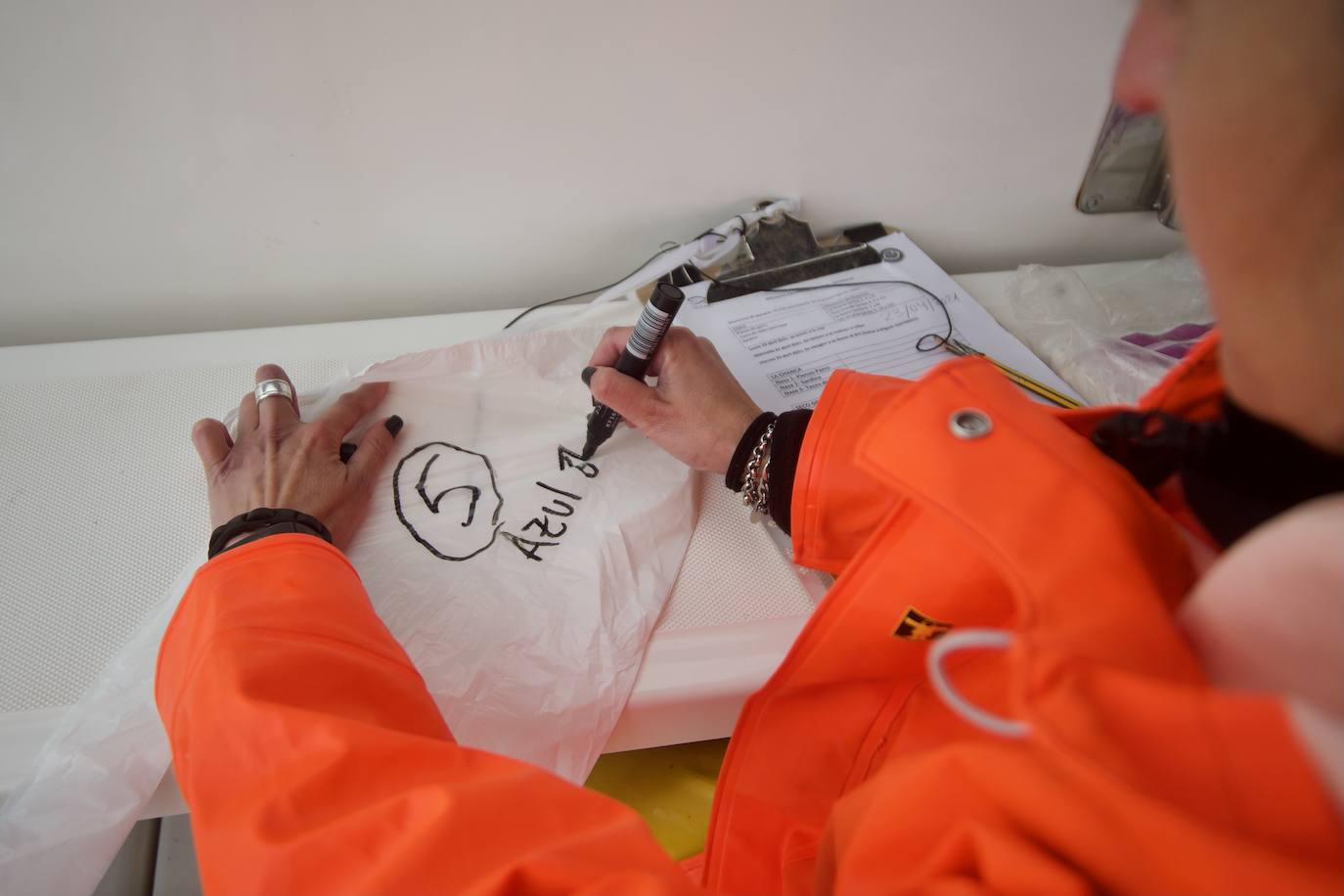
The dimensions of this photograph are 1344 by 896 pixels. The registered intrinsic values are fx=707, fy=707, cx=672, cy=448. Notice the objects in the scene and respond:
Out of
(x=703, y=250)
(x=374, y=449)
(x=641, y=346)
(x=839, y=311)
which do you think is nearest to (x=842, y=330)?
(x=839, y=311)

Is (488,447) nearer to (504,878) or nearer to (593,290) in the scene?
Answer: (593,290)

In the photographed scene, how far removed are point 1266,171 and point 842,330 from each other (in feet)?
2.01

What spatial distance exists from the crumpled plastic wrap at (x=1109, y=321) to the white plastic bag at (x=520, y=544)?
499 mm

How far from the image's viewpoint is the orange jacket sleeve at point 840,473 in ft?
1.89

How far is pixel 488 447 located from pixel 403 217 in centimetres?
31

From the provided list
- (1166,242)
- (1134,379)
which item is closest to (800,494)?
(1134,379)

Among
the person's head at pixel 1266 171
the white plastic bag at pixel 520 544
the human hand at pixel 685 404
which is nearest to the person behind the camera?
the person's head at pixel 1266 171

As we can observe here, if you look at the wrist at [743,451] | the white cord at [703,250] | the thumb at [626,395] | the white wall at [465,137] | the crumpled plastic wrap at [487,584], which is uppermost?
the white wall at [465,137]

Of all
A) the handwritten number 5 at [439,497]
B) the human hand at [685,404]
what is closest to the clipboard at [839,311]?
the human hand at [685,404]

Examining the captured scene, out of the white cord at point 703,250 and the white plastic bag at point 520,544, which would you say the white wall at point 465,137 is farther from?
the white plastic bag at point 520,544

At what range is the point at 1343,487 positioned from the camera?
29 cm

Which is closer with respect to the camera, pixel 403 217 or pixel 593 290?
pixel 403 217

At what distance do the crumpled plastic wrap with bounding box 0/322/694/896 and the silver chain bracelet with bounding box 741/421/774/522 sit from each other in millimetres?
72

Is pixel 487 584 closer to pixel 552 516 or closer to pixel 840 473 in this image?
pixel 552 516
